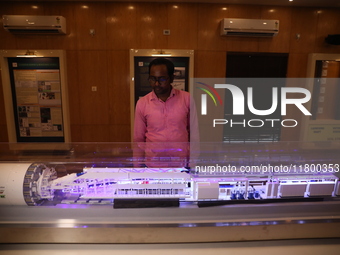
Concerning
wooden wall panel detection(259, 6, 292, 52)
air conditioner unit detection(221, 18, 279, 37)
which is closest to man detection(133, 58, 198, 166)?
air conditioner unit detection(221, 18, 279, 37)

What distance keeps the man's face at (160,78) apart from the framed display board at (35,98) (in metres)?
3.20

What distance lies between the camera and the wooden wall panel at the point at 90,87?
4.49m

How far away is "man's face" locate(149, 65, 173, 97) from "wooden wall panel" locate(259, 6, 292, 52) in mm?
3392

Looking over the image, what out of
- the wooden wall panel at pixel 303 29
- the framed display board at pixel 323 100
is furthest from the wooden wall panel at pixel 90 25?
the framed display board at pixel 323 100

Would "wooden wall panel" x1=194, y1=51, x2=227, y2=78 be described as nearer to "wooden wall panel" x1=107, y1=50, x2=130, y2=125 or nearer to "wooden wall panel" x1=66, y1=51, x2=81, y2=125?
"wooden wall panel" x1=107, y1=50, x2=130, y2=125

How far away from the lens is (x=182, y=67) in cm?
460

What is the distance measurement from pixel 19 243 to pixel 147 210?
502mm

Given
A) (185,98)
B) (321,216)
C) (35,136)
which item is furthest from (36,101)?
(321,216)

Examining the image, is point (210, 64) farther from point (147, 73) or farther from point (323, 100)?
point (323, 100)

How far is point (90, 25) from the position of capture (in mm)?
4371

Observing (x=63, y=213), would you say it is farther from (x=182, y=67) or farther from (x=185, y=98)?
(x=182, y=67)

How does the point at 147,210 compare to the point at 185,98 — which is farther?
the point at 185,98

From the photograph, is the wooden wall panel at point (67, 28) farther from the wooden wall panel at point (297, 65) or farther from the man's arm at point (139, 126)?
the wooden wall panel at point (297, 65)

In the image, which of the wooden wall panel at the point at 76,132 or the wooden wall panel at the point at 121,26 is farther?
the wooden wall panel at the point at 76,132
